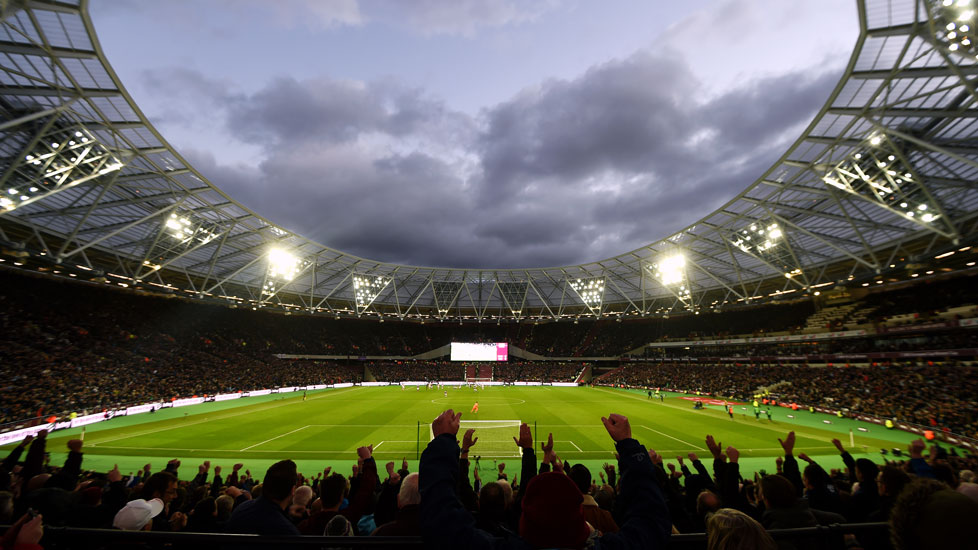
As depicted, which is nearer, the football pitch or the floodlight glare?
the football pitch

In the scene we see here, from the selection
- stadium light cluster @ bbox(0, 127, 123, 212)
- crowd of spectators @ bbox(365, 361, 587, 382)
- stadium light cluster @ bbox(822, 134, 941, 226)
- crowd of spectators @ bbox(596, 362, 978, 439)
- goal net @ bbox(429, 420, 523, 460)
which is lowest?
goal net @ bbox(429, 420, 523, 460)

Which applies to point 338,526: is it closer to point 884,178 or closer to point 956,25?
point 956,25

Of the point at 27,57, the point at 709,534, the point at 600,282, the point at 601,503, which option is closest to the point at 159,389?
the point at 27,57

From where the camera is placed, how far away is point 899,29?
14.8 m

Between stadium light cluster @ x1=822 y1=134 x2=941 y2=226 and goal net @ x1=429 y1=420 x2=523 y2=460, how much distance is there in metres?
24.5

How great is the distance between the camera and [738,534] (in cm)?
191

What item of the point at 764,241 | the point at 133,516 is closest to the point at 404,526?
the point at 133,516

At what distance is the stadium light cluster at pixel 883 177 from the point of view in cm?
2025

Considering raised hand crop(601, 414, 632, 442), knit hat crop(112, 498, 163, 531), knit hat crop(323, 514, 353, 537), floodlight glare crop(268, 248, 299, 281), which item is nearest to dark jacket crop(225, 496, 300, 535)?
knit hat crop(323, 514, 353, 537)

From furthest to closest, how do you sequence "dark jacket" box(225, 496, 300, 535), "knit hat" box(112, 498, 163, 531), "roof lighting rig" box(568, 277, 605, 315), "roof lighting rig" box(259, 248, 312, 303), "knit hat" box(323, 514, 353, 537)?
"roof lighting rig" box(568, 277, 605, 315) < "roof lighting rig" box(259, 248, 312, 303) < "knit hat" box(112, 498, 163, 531) < "knit hat" box(323, 514, 353, 537) < "dark jacket" box(225, 496, 300, 535)

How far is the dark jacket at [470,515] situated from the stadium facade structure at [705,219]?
71.0ft

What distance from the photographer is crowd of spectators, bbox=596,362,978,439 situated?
24.7 meters

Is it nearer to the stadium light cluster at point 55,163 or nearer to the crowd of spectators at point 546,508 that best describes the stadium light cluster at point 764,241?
the crowd of spectators at point 546,508

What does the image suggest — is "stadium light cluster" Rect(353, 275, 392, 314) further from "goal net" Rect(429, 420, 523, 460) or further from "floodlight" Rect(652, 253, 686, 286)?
"floodlight" Rect(652, 253, 686, 286)
